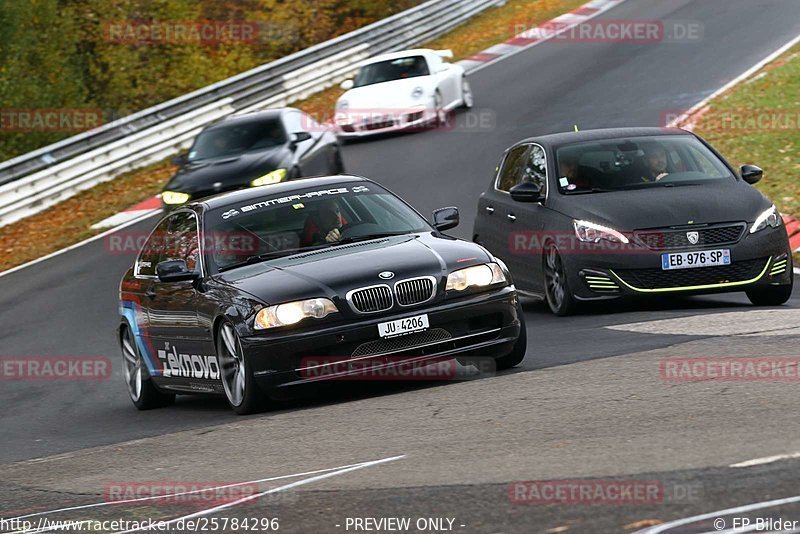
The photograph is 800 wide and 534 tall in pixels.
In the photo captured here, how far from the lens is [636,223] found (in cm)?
1229

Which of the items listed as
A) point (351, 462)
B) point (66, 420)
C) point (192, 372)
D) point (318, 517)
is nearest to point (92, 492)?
point (351, 462)

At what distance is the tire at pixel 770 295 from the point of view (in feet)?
40.2

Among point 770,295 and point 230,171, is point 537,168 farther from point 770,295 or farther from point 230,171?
point 230,171

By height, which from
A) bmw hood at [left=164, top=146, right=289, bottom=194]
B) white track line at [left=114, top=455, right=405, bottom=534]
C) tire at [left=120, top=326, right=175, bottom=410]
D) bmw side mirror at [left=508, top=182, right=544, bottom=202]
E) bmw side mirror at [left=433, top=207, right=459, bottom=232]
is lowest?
bmw hood at [left=164, top=146, right=289, bottom=194]

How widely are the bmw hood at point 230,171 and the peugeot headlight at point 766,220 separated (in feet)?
27.1

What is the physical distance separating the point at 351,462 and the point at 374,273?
2.33m

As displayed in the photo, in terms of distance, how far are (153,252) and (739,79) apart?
55.4ft

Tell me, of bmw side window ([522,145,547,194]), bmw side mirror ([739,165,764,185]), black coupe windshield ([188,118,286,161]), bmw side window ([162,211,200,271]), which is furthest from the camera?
black coupe windshield ([188,118,286,161])

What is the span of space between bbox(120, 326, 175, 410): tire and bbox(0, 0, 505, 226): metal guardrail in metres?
13.4

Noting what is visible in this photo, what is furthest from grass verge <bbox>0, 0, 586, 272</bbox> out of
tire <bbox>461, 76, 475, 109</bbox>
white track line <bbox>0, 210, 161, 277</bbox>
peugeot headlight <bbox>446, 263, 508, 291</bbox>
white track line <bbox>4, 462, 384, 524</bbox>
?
white track line <bbox>4, 462, 384, 524</bbox>

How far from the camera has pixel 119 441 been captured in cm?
969

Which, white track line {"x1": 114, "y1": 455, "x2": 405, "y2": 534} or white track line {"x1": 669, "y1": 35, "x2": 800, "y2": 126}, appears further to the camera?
white track line {"x1": 669, "y1": 35, "x2": 800, "y2": 126}

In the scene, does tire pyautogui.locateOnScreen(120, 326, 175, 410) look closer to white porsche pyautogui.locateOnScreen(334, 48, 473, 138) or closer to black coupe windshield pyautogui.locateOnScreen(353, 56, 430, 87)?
white porsche pyautogui.locateOnScreen(334, 48, 473, 138)

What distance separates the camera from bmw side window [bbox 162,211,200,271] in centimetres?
1065
